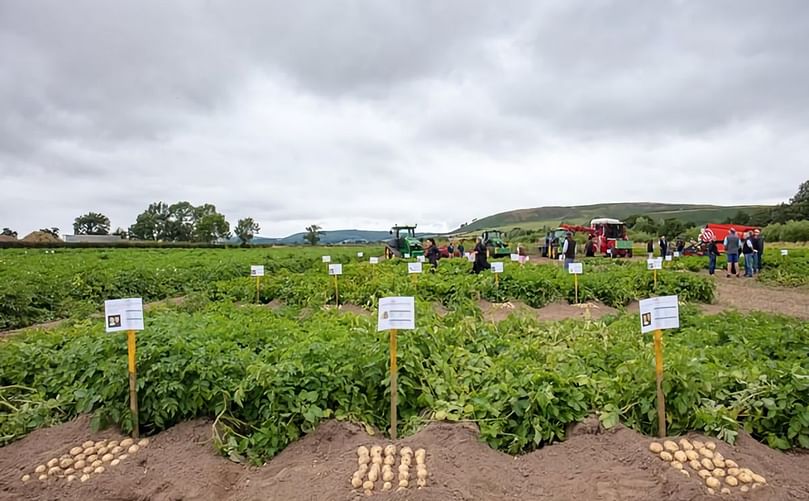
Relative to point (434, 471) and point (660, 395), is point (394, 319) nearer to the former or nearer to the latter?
point (434, 471)

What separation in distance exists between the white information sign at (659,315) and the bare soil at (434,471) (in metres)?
0.76

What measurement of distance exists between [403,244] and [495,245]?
5638 millimetres

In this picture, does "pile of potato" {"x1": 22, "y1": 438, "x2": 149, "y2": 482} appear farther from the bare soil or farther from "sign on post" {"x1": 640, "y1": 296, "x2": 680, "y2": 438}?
"sign on post" {"x1": 640, "y1": 296, "x2": 680, "y2": 438}

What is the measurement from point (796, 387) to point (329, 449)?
10.8ft

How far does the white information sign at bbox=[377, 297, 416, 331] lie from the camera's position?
352 centimetres

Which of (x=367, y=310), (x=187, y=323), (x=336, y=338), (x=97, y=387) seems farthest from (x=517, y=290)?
(x=97, y=387)

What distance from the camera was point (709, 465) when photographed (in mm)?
2773

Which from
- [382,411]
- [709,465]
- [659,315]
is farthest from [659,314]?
[382,411]

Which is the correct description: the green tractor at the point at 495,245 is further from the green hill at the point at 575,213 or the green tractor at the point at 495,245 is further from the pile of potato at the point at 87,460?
the green hill at the point at 575,213

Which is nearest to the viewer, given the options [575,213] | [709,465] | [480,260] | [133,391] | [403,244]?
[709,465]

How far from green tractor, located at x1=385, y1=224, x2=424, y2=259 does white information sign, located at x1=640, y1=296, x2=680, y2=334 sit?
76.5 ft

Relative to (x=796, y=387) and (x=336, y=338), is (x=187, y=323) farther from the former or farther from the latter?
(x=796, y=387)

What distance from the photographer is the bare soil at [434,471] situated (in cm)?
269

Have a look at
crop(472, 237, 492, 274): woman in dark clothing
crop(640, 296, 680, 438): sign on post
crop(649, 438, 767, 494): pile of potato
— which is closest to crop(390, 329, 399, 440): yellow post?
crop(649, 438, 767, 494): pile of potato
